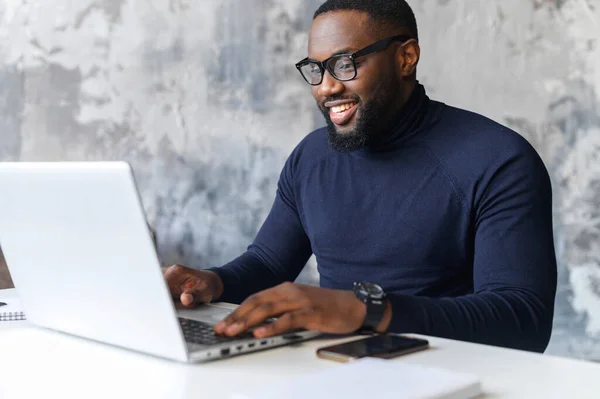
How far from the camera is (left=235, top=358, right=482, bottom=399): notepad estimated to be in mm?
856

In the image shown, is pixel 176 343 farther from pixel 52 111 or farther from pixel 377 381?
pixel 52 111

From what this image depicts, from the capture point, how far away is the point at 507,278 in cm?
150

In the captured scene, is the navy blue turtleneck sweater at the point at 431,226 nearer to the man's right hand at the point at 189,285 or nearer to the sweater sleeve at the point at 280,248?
the sweater sleeve at the point at 280,248

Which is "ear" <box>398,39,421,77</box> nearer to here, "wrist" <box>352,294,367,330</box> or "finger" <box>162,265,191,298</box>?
"finger" <box>162,265,191,298</box>

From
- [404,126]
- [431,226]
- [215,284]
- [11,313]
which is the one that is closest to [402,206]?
[431,226]

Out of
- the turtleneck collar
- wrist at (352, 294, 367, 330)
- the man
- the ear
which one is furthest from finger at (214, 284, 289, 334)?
the ear

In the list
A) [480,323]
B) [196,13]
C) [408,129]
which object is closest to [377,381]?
[480,323]

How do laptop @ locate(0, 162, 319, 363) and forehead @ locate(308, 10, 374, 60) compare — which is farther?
forehead @ locate(308, 10, 374, 60)

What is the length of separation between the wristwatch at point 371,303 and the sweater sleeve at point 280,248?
0.66 m

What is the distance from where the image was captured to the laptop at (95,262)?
3.32 ft

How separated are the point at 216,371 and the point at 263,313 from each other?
0.14m

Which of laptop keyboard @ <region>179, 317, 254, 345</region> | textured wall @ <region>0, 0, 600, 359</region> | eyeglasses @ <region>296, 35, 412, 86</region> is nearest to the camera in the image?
laptop keyboard @ <region>179, 317, 254, 345</region>

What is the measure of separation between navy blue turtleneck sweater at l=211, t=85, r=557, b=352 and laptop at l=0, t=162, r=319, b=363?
0.41 meters

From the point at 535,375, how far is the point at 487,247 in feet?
1.86
